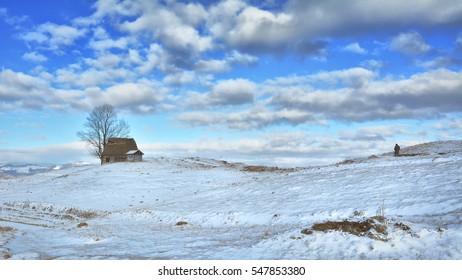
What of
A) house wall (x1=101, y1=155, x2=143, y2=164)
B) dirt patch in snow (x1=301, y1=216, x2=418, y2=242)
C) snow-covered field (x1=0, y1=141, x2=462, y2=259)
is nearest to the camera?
snow-covered field (x1=0, y1=141, x2=462, y2=259)

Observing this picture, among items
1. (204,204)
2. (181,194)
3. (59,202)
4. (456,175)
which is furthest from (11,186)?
(456,175)

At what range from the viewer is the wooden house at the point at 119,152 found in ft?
230

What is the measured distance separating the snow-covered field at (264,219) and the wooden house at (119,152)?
3286cm

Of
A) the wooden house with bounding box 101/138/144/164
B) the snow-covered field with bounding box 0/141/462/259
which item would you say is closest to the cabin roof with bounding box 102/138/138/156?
the wooden house with bounding box 101/138/144/164

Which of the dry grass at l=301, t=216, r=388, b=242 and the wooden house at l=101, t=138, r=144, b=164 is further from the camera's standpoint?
the wooden house at l=101, t=138, r=144, b=164

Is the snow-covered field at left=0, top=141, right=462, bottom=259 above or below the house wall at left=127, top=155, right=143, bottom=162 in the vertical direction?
below

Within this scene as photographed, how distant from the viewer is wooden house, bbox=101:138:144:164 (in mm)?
70156

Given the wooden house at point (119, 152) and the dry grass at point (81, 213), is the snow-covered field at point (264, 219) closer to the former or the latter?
the dry grass at point (81, 213)

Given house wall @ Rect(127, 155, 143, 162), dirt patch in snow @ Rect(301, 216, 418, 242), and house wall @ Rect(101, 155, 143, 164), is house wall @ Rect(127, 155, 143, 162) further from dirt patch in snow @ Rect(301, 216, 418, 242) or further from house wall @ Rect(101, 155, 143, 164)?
dirt patch in snow @ Rect(301, 216, 418, 242)

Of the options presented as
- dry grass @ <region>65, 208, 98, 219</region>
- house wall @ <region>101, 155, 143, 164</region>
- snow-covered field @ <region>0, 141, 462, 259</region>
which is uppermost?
house wall @ <region>101, 155, 143, 164</region>

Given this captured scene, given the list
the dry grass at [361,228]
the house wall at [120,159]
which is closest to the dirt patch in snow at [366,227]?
the dry grass at [361,228]

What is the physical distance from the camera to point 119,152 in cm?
7056

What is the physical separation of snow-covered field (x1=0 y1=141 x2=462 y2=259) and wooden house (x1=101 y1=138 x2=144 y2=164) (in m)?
32.9

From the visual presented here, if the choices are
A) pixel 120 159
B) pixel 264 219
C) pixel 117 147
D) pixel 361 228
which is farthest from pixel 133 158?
pixel 361 228
